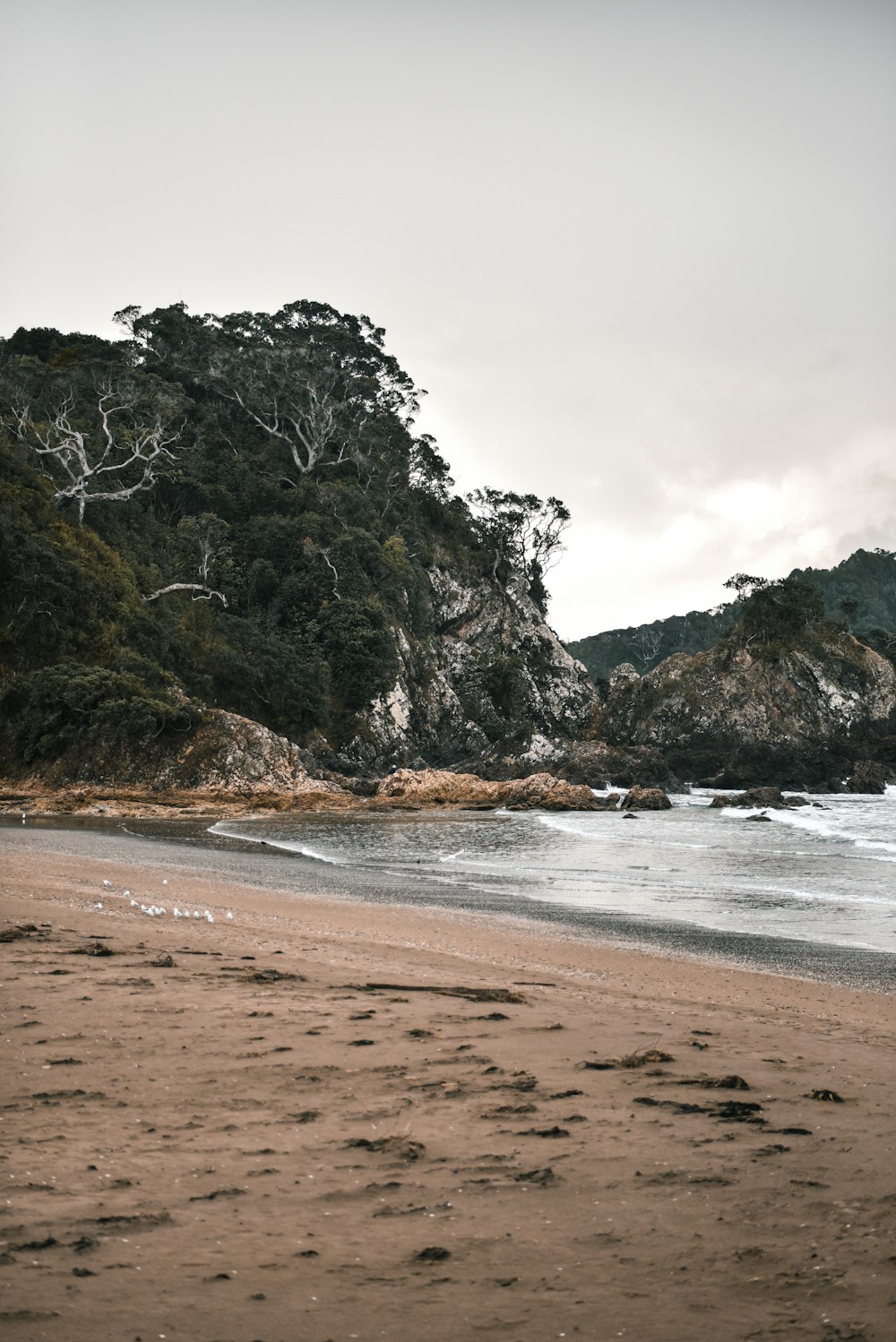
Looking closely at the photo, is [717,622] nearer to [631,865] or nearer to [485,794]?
[485,794]

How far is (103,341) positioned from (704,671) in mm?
45223

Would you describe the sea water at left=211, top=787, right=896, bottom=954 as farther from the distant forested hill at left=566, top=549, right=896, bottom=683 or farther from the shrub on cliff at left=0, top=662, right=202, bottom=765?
the distant forested hill at left=566, top=549, right=896, bottom=683

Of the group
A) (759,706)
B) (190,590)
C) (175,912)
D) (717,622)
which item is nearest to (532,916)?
(175,912)

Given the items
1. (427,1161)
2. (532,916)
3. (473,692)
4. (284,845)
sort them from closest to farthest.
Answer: (427,1161) < (532,916) < (284,845) < (473,692)

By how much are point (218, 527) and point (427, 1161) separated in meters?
45.7

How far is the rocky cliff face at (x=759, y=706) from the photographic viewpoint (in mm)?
60531

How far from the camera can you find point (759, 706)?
63188 millimetres

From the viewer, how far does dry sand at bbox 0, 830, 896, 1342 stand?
2299 millimetres

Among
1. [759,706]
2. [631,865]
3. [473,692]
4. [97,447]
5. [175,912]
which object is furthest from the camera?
[759,706]

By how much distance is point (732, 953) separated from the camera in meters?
8.77

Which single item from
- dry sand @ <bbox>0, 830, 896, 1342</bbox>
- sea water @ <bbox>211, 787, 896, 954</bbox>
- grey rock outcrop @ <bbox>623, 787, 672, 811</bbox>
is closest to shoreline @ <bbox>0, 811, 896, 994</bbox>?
A: sea water @ <bbox>211, 787, 896, 954</bbox>

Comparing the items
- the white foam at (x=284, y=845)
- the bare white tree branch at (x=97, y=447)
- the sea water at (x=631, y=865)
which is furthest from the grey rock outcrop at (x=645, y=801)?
the bare white tree branch at (x=97, y=447)

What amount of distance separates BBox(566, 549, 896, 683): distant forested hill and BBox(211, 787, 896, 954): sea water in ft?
340

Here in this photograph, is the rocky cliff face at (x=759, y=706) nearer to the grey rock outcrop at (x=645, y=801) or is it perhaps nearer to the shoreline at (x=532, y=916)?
the grey rock outcrop at (x=645, y=801)
